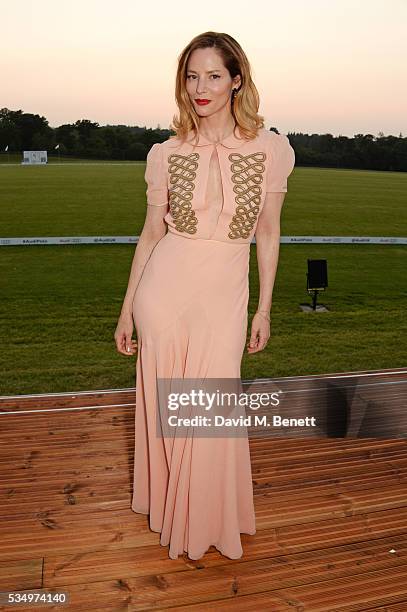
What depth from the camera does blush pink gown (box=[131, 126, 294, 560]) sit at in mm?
2512

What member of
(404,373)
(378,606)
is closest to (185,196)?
(378,606)

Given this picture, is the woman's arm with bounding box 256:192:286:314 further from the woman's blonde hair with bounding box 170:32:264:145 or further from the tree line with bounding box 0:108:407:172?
the tree line with bounding box 0:108:407:172

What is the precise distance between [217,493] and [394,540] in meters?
0.84

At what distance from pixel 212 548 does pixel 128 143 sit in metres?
35.7

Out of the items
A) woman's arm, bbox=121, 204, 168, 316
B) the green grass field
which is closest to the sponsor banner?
the green grass field

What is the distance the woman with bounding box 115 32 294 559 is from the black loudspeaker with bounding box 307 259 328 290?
19.2ft

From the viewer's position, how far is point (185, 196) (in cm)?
245

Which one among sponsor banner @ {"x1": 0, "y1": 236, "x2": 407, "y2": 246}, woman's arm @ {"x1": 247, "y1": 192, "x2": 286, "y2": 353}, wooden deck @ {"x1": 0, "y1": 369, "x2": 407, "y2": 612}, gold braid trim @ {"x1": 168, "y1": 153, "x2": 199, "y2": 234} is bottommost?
sponsor banner @ {"x1": 0, "y1": 236, "x2": 407, "y2": 246}

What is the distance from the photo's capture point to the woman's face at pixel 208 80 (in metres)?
2.31

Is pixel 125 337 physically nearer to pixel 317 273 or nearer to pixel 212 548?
pixel 212 548

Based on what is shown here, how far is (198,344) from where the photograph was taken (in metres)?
2.55

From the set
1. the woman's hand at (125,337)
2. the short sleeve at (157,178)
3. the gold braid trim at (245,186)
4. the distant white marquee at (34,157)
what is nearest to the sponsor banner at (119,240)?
the woman's hand at (125,337)

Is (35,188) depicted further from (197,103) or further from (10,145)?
(197,103)

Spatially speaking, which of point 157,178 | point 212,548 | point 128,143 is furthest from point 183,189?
point 128,143
